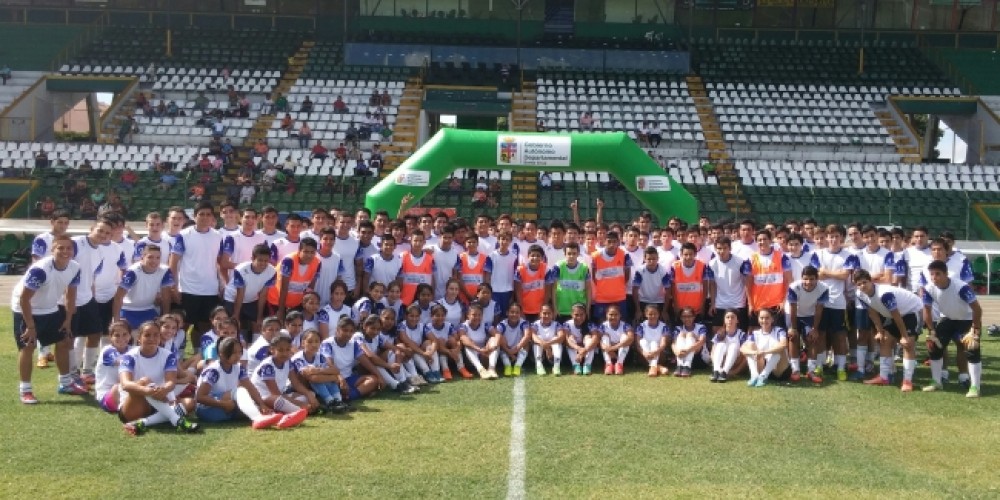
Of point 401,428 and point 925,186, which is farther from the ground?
point 925,186

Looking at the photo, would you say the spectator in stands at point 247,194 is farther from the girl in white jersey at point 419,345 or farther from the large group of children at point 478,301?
the girl in white jersey at point 419,345

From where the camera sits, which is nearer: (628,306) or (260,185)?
(628,306)

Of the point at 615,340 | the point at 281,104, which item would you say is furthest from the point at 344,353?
the point at 281,104

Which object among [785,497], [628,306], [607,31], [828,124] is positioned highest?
[607,31]

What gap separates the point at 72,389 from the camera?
35.0 ft

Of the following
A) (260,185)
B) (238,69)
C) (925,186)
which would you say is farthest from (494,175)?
(238,69)

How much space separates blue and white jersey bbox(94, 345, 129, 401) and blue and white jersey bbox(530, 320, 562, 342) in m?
4.99

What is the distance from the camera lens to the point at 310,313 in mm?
11305

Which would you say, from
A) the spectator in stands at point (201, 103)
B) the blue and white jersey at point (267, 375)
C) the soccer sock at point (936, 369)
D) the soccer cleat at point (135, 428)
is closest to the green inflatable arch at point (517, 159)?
the soccer sock at point (936, 369)

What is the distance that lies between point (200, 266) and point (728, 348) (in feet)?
20.4

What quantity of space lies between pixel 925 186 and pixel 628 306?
65.3ft

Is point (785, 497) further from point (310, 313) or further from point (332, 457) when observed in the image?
point (310, 313)

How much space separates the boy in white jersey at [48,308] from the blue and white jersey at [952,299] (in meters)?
9.11

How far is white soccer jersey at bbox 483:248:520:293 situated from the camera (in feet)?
43.2
